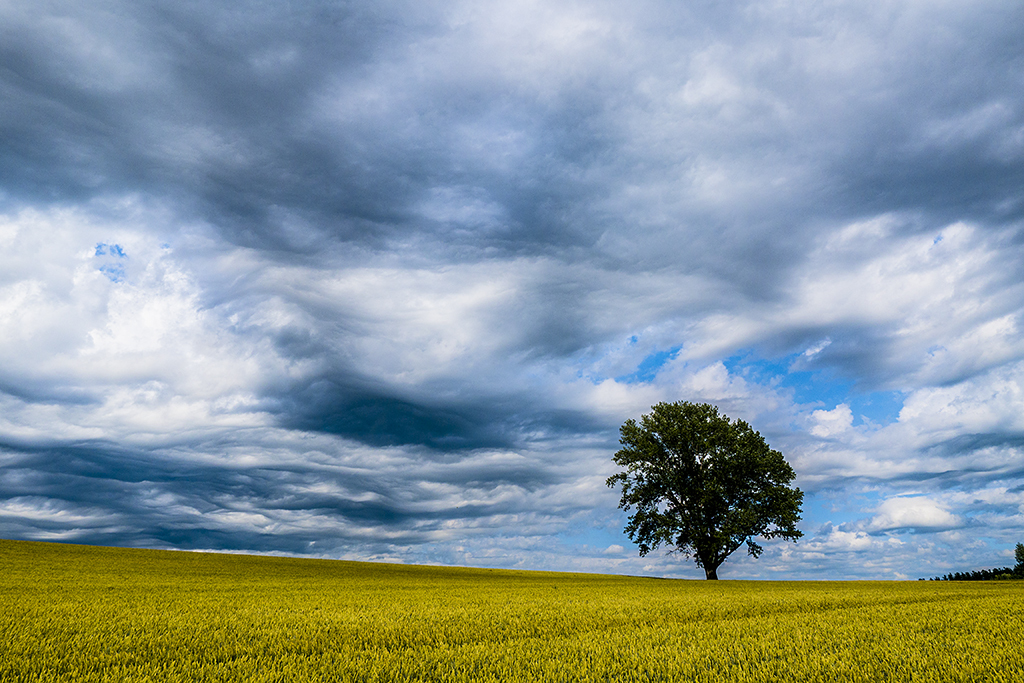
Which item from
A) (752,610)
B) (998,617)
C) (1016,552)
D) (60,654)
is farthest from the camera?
(1016,552)

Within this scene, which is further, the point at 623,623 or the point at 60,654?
the point at 623,623

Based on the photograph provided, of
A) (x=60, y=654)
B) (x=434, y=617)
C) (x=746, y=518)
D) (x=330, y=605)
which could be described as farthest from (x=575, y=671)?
(x=746, y=518)

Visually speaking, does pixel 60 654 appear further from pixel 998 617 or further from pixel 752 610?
pixel 998 617

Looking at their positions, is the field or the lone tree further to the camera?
the lone tree

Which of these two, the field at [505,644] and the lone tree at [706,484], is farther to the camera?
the lone tree at [706,484]

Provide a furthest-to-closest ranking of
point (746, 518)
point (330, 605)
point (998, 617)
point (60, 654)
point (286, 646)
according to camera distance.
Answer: point (746, 518) < point (330, 605) < point (998, 617) < point (286, 646) < point (60, 654)

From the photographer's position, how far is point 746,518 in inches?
1603

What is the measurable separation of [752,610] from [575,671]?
8.94 m

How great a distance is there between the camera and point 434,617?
34.1 feet

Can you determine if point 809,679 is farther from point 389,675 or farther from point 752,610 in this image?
point 752,610

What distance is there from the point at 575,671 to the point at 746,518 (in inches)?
1575

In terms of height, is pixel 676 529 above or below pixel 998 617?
above

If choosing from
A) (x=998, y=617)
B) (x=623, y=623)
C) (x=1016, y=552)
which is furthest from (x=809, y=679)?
(x=1016, y=552)

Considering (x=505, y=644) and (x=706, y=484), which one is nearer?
(x=505, y=644)
